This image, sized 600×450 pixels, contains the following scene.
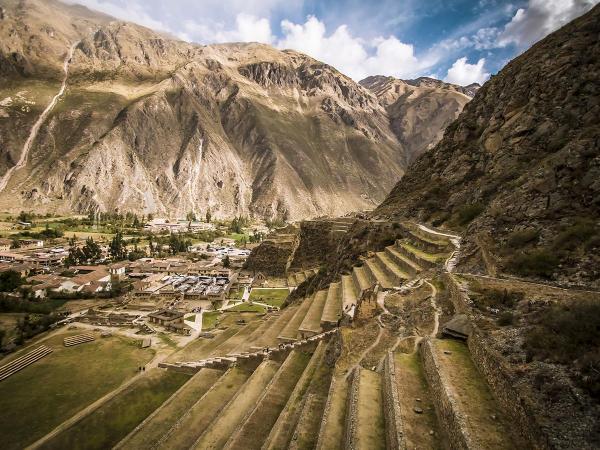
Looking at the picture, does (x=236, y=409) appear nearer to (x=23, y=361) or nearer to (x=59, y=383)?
(x=59, y=383)

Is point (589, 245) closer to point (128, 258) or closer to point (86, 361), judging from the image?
point (86, 361)

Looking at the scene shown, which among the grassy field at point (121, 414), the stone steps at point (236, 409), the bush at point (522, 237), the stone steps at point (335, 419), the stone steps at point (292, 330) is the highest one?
the bush at point (522, 237)

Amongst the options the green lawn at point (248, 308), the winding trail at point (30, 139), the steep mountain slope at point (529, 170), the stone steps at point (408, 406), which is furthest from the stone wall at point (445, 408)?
the winding trail at point (30, 139)

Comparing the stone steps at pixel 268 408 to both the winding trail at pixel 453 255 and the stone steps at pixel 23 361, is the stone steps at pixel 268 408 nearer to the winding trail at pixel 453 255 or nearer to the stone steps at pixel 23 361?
the winding trail at pixel 453 255

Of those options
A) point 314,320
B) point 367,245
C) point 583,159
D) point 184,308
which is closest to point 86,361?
point 184,308

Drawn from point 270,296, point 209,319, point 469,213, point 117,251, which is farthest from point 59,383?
point 117,251
